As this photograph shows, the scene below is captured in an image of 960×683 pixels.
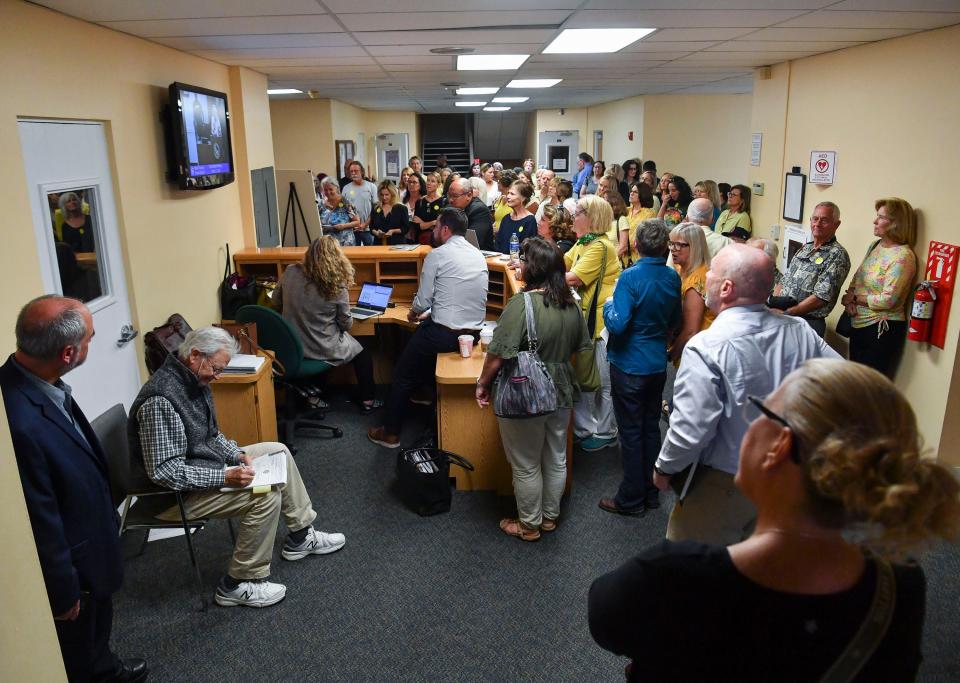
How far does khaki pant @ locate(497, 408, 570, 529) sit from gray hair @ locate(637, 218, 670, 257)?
2.85 ft

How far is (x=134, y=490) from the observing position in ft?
9.83

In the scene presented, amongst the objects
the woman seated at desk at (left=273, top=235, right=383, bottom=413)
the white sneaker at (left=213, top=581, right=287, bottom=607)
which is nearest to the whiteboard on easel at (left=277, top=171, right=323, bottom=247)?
the woman seated at desk at (left=273, top=235, right=383, bottom=413)

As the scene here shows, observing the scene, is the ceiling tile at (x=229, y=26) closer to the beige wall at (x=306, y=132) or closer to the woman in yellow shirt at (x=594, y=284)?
the woman in yellow shirt at (x=594, y=284)

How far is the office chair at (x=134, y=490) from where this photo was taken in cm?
295

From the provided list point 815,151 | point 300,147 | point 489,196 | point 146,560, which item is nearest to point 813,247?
point 815,151

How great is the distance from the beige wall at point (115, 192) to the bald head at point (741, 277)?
2191mm

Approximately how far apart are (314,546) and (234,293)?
2.64 m

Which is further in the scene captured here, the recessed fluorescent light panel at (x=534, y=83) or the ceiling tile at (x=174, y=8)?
the recessed fluorescent light panel at (x=534, y=83)

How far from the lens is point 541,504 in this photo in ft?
12.0

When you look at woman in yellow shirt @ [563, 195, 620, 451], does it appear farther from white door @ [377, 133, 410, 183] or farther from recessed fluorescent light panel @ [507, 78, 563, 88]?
white door @ [377, 133, 410, 183]

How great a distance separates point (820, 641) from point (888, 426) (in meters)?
0.33

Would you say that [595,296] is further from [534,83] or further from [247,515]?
[534,83]

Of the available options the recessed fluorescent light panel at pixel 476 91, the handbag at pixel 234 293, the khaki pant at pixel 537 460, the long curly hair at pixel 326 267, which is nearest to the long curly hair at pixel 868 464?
the khaki pant at pixel 537 460

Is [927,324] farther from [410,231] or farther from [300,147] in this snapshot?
[300,147]
